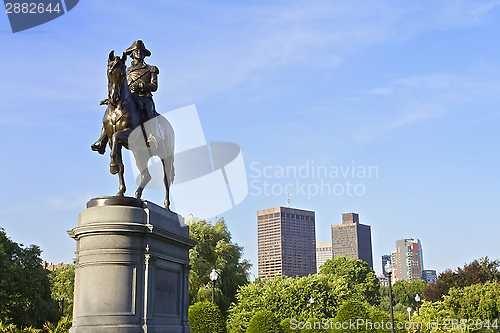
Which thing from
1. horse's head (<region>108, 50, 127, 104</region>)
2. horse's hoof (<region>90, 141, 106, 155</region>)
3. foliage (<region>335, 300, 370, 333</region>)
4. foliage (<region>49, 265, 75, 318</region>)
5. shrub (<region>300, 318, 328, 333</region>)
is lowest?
shrub (<region>300, 318, 328, 333</region>)

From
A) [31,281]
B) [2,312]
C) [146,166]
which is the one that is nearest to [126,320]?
[146,166]

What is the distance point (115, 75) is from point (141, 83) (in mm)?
1358

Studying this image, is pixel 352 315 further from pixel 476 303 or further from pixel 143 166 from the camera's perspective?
pixel 143 166

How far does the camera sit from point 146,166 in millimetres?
11945

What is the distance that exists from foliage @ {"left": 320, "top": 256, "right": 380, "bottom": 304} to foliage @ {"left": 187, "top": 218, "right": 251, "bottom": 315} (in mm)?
36234

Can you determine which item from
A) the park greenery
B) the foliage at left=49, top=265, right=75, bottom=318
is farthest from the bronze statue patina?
the foliage at left=49, top=265, right=75, bottom=318

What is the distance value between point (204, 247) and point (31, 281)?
14797 millimetres

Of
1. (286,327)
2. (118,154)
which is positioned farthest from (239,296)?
(118,154)

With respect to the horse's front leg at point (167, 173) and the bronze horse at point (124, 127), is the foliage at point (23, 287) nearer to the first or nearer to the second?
the horse's front leg at point (167, 173)

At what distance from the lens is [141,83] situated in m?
12.2

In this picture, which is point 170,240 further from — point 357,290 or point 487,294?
point 357,290

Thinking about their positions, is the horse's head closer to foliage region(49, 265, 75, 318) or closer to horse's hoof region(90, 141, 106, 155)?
horse's hoof region(90, 141, 106, 155)

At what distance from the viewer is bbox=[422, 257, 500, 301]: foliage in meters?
58.6

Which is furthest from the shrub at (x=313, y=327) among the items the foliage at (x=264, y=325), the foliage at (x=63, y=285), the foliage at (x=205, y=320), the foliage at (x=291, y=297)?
the foliage at (x=63, y=285)
